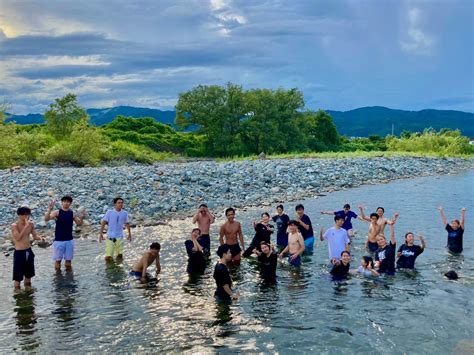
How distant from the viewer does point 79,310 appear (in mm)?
12336

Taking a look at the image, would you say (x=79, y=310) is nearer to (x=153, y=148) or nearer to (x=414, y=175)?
(x=414, y=175)

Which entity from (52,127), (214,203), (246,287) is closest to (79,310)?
(246,287)

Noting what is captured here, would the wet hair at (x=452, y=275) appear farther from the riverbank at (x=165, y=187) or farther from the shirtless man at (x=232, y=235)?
the riverbank at (x=165, y=187)

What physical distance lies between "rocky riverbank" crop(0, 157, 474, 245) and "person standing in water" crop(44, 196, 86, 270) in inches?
236

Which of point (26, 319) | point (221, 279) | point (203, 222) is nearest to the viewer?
point (26, 319)

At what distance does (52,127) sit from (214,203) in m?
42.3

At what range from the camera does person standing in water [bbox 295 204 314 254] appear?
17.9 meters

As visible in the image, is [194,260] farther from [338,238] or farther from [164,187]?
[164,187]

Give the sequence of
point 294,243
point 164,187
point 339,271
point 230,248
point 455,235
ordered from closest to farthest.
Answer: point 339,271
point 294,243
point 230,248
point 455,235
point 164,187

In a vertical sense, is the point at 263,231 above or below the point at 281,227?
above

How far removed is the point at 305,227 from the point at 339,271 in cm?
366

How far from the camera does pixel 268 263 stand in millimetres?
14156

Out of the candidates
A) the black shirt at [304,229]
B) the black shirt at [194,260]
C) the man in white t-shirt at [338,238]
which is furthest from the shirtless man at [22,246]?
the black shirt at [304,229]

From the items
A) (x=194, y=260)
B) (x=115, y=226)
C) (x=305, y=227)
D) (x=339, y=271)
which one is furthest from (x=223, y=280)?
(x=305, y=227)
